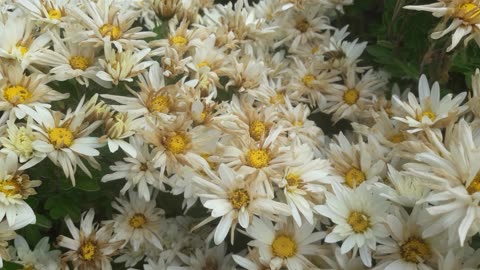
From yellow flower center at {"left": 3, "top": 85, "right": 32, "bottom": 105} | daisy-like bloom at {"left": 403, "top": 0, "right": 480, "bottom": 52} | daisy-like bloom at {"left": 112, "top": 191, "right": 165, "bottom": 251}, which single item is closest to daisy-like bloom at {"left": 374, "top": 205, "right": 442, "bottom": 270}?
daisy-like bloom at {"left": 403, "top": 0, "right": 480, "bottom": 52}

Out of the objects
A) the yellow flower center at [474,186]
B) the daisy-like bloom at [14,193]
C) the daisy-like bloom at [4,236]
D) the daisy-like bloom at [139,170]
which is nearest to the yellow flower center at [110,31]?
the daisy-like bloom at [139,170]

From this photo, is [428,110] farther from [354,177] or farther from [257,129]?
[257,129]

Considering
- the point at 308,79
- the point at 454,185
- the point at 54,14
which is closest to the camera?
the point at 454,185

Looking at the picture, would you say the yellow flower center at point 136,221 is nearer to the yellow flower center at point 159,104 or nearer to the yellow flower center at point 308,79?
the yellow flower center at point 159,104

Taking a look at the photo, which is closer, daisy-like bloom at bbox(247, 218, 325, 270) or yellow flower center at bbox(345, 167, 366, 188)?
daisy-like bloom at bbox(247, 218, 325, 270)

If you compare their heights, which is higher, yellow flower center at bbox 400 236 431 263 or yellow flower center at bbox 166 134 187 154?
yellow flower center at bbox 166 134 187 154

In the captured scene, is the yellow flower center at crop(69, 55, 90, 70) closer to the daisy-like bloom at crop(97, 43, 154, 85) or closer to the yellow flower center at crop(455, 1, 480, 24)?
the daisy-like bloom at crop(97, 43, 154, 85)

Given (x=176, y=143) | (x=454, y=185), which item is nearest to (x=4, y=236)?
(x=176, y=143)
